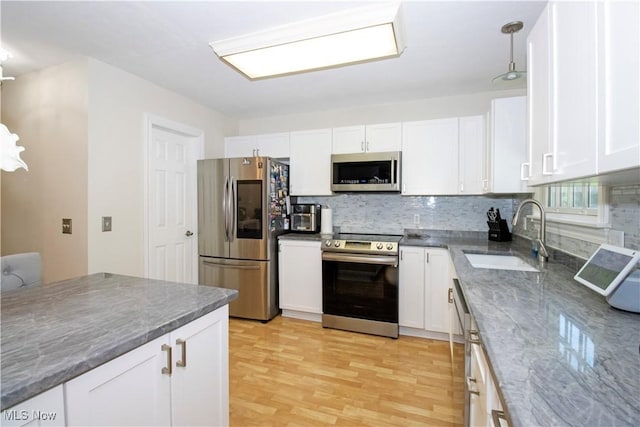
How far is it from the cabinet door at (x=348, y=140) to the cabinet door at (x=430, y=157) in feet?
1.42

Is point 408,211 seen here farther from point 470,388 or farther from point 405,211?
point 470,388

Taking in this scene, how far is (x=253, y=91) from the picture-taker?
2998 millimetres

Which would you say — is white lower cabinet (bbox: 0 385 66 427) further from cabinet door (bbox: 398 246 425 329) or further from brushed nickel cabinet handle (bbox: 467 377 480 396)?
cabinet door (bbox: 398 246 425 329)

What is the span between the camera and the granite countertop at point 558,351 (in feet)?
1.79

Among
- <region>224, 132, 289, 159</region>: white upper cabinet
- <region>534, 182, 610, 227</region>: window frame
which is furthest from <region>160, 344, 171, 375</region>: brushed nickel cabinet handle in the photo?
<region>224, 132, 289, 159</region>: white upper cabinet

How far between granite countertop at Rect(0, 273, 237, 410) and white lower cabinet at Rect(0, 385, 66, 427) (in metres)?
0.03

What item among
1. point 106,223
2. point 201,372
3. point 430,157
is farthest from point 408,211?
point 106,223

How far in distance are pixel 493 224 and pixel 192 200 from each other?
318 centimetres

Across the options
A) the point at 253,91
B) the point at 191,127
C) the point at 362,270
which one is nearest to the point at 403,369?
the point at 362,270

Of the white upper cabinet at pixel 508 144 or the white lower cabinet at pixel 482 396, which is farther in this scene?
the white upper cabinet at pixel 508 144

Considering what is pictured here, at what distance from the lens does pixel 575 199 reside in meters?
1.83

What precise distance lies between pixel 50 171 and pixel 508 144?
3790 millimetres

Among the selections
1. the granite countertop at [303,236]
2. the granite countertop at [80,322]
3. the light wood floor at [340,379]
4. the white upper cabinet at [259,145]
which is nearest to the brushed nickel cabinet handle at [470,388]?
the light wood floor at [340,379]

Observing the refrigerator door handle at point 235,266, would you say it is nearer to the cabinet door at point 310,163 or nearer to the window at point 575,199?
the cabinet door at point 310,163
